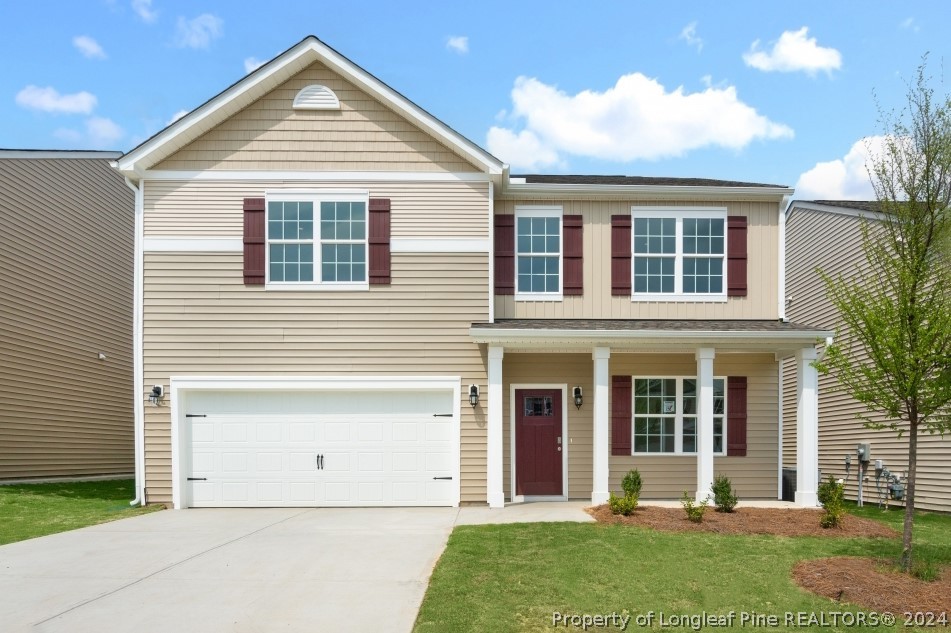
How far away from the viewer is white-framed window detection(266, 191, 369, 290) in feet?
42.6

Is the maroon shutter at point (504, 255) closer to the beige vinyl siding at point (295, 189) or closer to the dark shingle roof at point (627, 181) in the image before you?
the beige vinyl siding at point (295, 189)

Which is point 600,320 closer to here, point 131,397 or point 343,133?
point 343,133

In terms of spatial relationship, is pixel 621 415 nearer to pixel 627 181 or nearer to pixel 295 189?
pixel 627 181

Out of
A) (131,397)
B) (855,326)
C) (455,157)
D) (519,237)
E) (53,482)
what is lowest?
(53,482)

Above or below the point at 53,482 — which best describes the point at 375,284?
above

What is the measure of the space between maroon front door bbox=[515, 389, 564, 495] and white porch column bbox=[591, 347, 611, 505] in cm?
115

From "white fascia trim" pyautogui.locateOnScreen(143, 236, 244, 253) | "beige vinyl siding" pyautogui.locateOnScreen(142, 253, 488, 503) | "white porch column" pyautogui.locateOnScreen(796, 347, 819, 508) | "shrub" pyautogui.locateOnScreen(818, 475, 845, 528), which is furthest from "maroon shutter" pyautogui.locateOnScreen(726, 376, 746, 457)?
"white fascia trim" pyautogui.locateOnScreen(143, 236, 244, 253)

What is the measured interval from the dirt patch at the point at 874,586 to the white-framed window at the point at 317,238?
8211 millimetres

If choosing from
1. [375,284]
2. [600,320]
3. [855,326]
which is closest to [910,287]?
[855,326]

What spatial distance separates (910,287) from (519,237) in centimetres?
Answer: 708

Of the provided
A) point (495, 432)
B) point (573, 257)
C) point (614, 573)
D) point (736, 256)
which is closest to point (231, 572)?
point (614, 573)

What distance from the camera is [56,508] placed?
12930 mm

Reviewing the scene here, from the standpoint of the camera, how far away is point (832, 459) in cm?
1727

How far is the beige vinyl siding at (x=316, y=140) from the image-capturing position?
13086mm
